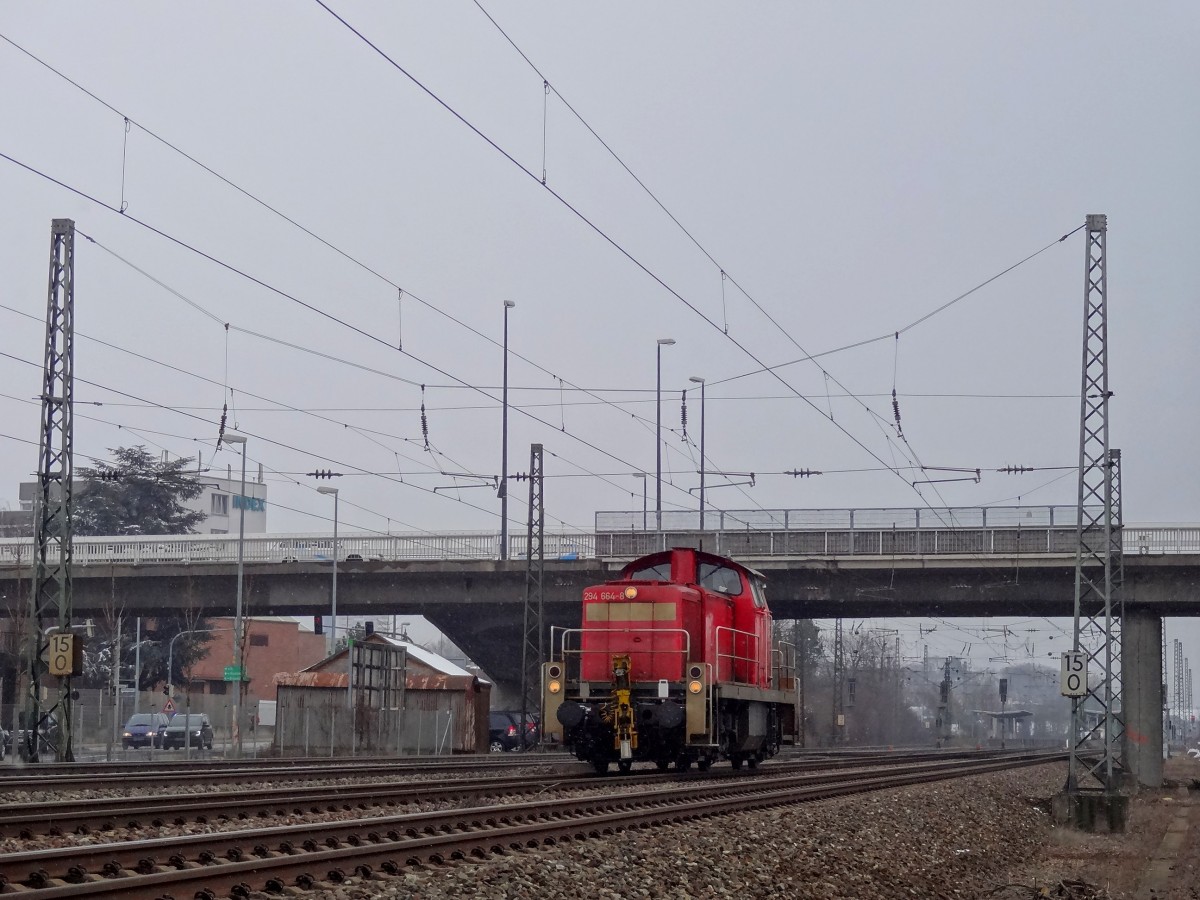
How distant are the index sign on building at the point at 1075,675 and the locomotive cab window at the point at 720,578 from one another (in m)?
6.08

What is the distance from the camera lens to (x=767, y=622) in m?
26.8

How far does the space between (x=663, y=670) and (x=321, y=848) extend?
38.7ft

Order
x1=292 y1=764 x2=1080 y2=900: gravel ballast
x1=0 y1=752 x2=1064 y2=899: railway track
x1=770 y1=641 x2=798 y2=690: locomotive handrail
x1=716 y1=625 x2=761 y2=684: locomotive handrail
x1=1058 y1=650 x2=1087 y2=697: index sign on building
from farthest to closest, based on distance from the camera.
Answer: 1. x1=770 y1=641 x2=798 y2=690: locomotive handrail
2. x1=1058 y1=650 x2=1087 y2=697: index sign on building
3. x1=716 y1=625 x2=761 y2=684: locomotive handrail
4. x1=292 y1=764 x2=1080 y2=900: gravel ballast
5. x1=0 y1=752 x2=1064 y2=899: railway track

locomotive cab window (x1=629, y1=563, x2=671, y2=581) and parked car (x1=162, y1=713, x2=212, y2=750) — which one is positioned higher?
locomotive cab window (x1=629, y1=563, x2=671, y2=581)

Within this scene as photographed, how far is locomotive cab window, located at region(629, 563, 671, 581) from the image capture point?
80.2 feet

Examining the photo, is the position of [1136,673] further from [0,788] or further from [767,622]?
[0,788]

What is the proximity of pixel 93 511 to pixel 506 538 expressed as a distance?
133 feet

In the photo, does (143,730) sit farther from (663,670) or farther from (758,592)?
(663,670)

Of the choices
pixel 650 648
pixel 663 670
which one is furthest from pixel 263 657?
pixel 663 670

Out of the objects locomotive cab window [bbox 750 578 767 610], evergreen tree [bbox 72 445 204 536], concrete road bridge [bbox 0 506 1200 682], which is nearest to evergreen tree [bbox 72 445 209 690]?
evergreen tree [bbox 72 445 204 536]

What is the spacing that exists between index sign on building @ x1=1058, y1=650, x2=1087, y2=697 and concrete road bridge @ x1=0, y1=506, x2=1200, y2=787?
21250mm

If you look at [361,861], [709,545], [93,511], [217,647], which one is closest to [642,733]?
[361,861]

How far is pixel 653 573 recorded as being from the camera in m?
24.7

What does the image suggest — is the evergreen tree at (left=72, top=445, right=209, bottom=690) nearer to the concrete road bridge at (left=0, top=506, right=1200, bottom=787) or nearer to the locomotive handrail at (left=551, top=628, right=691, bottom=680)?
the concrete road bridge at (left=0, top=506, right=1200, bottom=787)
